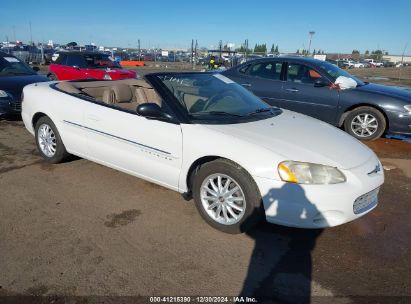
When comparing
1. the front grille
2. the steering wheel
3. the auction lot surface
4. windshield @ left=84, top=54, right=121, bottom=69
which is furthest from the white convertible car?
windshield @ left=84, top=54, right=121, bottom=69

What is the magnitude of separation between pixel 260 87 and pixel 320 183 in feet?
16.6

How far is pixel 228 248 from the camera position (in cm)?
308

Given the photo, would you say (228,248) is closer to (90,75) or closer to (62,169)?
(62,169)

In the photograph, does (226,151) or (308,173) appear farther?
(226,151)

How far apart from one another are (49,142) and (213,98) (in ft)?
8.04

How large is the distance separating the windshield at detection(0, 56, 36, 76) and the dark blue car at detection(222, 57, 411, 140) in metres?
5.21

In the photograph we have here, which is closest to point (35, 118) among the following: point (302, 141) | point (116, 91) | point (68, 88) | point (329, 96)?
point (68, 88)

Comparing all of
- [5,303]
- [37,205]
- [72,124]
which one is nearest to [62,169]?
[72,124]

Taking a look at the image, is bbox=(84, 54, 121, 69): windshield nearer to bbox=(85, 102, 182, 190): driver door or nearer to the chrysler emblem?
bbox=(85, 102, 182, 190): driver door

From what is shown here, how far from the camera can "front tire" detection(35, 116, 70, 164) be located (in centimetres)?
472

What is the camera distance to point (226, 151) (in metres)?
3.15

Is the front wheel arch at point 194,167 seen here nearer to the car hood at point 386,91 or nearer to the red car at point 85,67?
the car hood at point 386,91

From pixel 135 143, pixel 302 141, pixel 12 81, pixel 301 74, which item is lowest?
pixel 135 143

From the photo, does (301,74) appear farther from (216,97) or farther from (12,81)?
(12,81)
